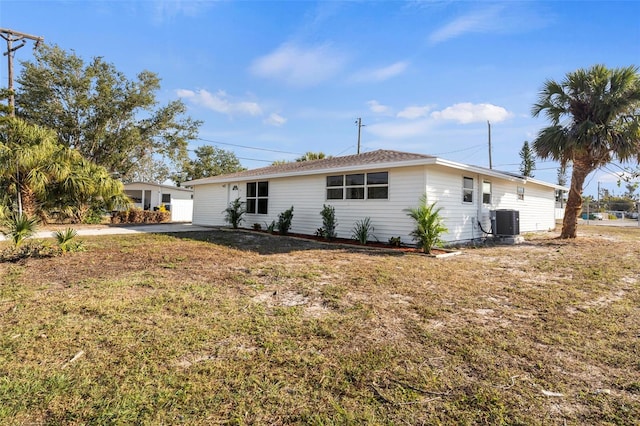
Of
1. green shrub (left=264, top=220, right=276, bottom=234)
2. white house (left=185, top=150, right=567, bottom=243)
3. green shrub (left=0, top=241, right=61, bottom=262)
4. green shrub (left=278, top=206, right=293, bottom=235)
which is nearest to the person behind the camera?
green shrub (left=0, top=241, right=61, bottom=262)

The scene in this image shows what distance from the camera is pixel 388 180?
9.78m

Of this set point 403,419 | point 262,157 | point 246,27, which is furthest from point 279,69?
point 262,157

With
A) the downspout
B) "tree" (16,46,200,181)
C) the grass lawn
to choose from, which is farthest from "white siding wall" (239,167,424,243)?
"tree" (16,46,200,181)

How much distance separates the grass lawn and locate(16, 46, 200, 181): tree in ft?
70.5

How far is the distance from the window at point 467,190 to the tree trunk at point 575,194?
364 centimetres

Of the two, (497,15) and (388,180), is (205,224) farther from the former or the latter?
(497,15)

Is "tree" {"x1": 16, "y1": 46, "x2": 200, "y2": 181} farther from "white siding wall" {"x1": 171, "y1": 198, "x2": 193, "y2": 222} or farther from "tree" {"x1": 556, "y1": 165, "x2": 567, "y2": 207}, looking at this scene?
"tree" {"x1": 556, "y1": 165, "x2": 567, "y2": 207}

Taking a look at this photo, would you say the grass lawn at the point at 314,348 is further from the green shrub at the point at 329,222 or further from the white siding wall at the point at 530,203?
the white siding wall at the point at 530,203

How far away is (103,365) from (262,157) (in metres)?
33.6

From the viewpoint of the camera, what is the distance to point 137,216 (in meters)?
18.9

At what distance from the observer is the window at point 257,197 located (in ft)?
45.3

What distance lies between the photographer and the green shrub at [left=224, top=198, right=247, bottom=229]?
1405 centimetres

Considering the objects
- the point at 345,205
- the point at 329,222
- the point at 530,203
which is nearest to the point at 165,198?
the point at 329,222

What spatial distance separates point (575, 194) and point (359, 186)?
788 centimetres
